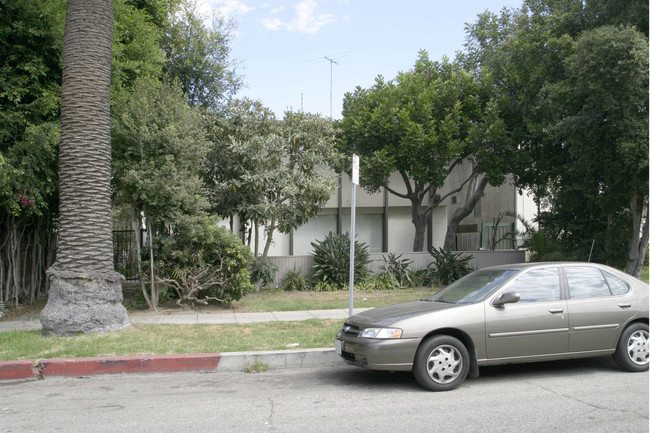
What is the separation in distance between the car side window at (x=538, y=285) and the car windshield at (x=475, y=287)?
152mm

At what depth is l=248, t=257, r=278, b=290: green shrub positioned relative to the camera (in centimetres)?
1529

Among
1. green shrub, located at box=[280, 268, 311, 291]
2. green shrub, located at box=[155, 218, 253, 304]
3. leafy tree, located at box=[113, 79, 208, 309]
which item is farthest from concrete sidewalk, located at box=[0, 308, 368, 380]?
green shrub, located at box=[280, 268, 311, 291]

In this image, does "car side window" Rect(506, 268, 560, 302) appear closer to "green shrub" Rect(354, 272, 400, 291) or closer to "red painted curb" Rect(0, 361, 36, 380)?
"red painted curb" Rect(0, 361, 36, 380)

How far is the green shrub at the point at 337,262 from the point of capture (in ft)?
52.3

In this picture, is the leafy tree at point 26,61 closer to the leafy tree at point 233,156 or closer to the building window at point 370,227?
the leafy tree at point 233,156

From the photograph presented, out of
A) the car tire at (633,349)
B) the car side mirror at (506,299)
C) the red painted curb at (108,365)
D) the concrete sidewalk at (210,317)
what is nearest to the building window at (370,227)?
the concrete sidewalk at (210,317)

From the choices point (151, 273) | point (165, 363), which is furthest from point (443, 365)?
point (151, 273)

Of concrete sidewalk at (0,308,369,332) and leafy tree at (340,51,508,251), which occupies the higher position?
leafy tree at (340,51,508,251)

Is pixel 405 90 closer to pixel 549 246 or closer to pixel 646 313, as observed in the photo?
Result: pixel 549 246

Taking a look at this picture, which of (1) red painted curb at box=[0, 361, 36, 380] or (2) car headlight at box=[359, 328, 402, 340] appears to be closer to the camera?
(2) car headlight at box=[359, 328, 402, 340]

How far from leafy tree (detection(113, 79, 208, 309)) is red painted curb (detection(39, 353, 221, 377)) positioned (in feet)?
13.1

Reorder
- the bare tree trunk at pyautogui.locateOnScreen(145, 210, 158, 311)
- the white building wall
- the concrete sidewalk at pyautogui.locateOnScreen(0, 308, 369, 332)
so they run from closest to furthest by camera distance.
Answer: the concrete sidewalk at pyautogui.locateOnScreen(0, 308, 369, 332), the bare tree trunk at pyautogui.locateOnScreen(145, 210, 158, 311), the white building wall

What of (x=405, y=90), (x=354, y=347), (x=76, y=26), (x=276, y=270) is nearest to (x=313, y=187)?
(x=276, y=270)

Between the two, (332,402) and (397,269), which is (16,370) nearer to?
(332,402)
